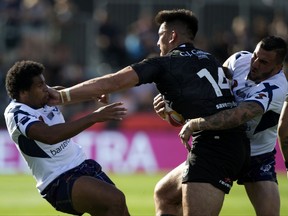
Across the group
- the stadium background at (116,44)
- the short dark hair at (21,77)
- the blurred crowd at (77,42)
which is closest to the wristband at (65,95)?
the short dark hair at (21,77)

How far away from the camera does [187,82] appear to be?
8570 mm

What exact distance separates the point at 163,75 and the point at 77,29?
15415mm

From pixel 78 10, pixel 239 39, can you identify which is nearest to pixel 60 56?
pixel 78 10

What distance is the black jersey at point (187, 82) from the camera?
8.52 metres

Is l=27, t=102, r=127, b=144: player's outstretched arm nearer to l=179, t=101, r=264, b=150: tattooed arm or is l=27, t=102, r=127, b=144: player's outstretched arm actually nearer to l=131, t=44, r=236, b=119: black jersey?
l=131, t=44, r=236, b=119: black jersey

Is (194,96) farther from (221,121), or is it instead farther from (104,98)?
(104,98)

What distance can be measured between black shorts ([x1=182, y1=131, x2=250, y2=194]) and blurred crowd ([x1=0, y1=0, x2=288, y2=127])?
13.2m

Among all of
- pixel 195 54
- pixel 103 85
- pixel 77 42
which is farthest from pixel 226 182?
pixel 77 42

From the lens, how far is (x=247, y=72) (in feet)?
30.4

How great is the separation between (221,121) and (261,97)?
1.93 ft

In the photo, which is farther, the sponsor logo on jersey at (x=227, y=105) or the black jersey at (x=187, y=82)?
the sponsor logo on jersey at (x=227, y=105)

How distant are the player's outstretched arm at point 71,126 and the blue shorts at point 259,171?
169 centimetres

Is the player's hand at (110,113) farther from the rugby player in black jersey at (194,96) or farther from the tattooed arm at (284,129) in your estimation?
the tattooed arm at (284,129)

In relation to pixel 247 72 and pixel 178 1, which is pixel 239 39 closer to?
pixel 178 1
